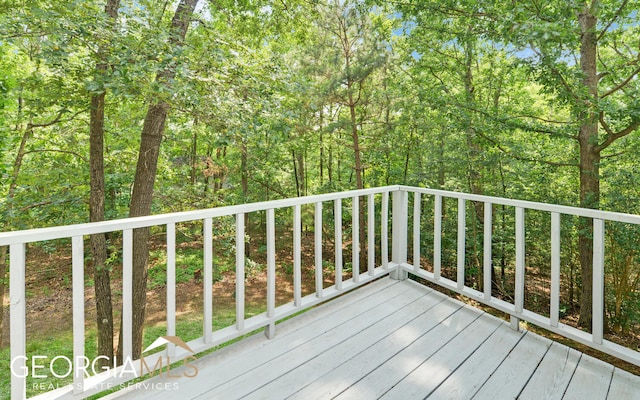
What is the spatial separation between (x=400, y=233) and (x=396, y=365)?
4.81 ft

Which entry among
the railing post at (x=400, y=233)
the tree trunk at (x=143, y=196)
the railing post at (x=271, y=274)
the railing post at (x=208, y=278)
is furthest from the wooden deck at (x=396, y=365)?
the tree trunk at (x=143, y=196)

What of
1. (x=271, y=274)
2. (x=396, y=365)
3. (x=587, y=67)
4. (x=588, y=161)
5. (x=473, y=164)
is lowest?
(x=396, y=365)

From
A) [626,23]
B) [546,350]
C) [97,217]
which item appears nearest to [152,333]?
[97,217]

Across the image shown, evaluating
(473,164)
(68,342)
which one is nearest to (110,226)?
(473,164)

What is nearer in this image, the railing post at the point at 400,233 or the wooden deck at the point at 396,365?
the wooden deck at the point at 396,365

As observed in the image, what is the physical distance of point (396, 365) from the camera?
6.19 feet

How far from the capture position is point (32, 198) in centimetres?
484

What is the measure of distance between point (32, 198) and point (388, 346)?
220 inches

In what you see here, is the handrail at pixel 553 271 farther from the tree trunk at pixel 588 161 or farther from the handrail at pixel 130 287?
the tree trunk at pixel 588 161

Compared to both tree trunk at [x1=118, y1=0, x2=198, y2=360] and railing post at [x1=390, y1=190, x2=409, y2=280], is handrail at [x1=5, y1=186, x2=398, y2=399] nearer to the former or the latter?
railing post at [x1=390, y1=190, x2=409, y2=280]

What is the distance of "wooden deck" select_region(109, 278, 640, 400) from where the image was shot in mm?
1673

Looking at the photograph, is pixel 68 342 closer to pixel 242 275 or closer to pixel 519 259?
pixel 242 275

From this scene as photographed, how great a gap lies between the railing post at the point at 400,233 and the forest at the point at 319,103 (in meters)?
1.39

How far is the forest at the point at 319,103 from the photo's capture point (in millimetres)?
3059
